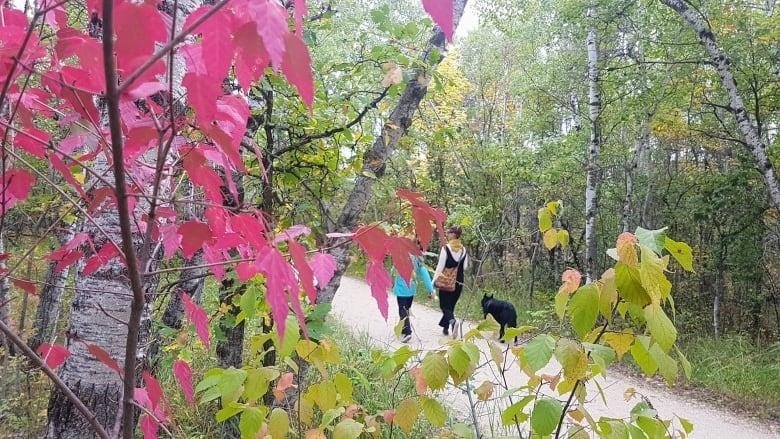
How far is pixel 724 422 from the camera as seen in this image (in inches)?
213

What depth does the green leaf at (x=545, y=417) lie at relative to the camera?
1242 millimetres

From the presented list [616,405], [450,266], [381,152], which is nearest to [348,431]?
[381,152]

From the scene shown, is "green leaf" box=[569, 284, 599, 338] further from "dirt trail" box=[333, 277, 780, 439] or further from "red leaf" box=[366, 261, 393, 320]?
"dirt trail" box=[333, 277, 780, 439]

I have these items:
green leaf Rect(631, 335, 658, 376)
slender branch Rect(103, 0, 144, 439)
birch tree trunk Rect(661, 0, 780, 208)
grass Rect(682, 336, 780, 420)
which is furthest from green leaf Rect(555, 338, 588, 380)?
birch tree trunk Rect(661, 0, 780, 208)

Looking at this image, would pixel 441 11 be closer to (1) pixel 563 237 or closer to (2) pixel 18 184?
(2) pixel 18 184

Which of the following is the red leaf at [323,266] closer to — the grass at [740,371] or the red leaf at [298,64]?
the red leaf at [298,64]

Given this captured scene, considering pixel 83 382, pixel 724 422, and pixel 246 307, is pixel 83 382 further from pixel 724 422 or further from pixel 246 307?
pixel 724 422

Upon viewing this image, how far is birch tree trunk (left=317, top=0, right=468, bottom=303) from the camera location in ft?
9.18

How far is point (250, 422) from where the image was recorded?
4.57 ft

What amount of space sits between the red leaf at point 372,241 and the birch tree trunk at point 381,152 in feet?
5.60

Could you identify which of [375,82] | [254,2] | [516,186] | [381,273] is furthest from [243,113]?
[516,186]

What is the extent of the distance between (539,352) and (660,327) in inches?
10.9

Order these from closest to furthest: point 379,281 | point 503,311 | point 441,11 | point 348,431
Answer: point 441,11
point 379,281
point 348,431
point 503,311

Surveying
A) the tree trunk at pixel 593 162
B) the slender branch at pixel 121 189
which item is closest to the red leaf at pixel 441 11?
the slender branch at pixel 121 189
